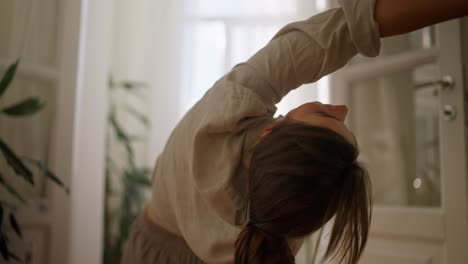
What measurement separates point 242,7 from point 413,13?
75.0 inches

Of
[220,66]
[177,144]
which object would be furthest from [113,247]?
[177,144]

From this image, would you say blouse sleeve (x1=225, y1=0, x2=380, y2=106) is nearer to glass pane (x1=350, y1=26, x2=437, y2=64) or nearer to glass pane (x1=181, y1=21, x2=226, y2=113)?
glass pane (x1=350, y1=26, x2=437, y2=64)

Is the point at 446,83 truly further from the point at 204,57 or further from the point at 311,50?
the point at 204,57

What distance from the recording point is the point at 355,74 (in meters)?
1.68

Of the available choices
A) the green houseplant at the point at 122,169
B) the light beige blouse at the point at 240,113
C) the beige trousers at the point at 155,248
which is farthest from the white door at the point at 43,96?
the light beige blouse at the point at 240,113

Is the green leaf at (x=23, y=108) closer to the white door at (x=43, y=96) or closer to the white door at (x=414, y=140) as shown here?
the white door at (x=43, y=96)

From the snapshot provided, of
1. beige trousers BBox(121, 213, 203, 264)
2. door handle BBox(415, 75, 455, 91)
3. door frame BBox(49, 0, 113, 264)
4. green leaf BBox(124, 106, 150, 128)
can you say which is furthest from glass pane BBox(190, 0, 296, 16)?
beige trousers BBox(121, 213, 203, 264)

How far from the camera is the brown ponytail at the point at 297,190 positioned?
0.60 meters

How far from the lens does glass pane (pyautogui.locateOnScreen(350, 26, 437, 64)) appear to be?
4.60 feet

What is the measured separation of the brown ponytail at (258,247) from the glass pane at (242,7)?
1.79 metres

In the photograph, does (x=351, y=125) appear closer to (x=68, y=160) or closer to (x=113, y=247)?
(x=68, y=160)

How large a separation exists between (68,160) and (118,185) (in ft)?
2.52

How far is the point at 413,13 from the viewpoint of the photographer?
1.82 ft

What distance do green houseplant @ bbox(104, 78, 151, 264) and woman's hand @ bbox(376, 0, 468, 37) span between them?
2086 millimetres
